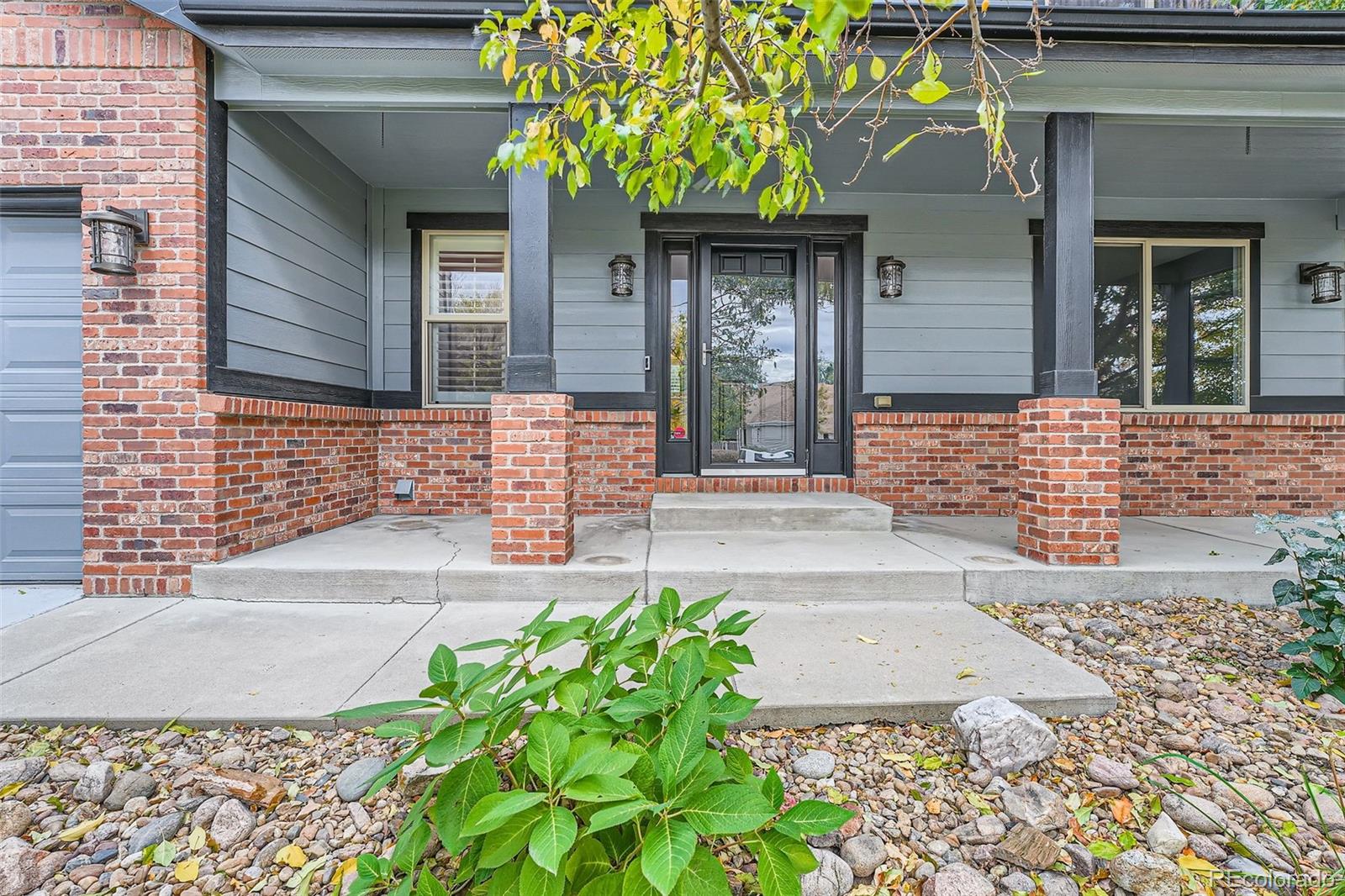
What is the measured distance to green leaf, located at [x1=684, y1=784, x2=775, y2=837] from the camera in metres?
0.91

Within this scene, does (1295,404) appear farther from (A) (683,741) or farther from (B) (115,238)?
(B) (115,238)

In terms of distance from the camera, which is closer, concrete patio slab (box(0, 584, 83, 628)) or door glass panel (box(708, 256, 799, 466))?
concrete patio slab (box(0, 584, 83, 628))

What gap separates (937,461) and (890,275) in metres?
1.56

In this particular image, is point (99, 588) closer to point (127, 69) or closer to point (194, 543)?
point (194, 543)

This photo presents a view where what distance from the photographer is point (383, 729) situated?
40.1 inches

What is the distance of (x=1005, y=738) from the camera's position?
1562mm

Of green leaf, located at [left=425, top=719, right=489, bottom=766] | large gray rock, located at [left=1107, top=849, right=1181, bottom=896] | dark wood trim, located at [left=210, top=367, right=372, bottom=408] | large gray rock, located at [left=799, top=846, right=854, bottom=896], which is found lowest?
large gray rock, located at [left=799, top=846, right=854, bottom=896]

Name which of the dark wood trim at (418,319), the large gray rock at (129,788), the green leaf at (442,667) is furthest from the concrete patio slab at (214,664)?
the dark wood trim at (418,319)

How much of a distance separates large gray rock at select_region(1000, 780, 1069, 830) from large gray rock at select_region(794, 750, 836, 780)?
42 cm

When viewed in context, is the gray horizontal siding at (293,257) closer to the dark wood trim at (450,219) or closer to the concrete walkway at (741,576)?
the dark wood trim at (450,219)

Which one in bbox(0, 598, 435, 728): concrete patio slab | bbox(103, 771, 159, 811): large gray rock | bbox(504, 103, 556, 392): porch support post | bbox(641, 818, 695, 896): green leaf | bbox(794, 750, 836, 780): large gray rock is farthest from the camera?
bbox(504, 103, 556, 392): porch support post

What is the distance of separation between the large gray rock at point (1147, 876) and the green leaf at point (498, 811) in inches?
49.3

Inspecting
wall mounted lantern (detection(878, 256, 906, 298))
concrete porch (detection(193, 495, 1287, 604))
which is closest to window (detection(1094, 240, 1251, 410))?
wall mounted lantern (detection(878, 256, 906, 298))

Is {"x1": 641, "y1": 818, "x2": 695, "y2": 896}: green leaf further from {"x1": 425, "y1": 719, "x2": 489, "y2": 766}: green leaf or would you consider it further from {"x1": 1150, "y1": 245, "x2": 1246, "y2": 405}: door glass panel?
{"x1": 1150, "y1": 245, "x2": 1246, "y2": 405}: door glass panel
